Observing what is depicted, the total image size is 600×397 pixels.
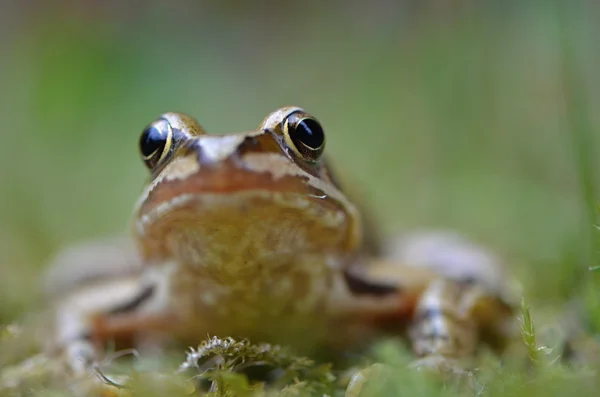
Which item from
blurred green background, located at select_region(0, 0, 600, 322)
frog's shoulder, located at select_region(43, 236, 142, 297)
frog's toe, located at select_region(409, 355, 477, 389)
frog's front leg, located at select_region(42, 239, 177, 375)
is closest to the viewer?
frog's toe, located at select_region(409, 355, 477, 389)

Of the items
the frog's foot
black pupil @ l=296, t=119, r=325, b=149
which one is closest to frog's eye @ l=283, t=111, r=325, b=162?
black pupil @ l=296, t=119, r=325, b=149

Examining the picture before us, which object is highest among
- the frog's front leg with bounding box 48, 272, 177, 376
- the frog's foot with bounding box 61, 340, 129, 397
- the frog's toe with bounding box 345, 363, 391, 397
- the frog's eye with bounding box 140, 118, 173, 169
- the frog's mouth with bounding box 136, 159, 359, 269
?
the frog's eye with bounding box 140, 118, 173, 169

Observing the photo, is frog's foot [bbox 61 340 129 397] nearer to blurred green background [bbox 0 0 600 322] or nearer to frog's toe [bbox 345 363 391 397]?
frog's toe [bbox 345 363 391 397]

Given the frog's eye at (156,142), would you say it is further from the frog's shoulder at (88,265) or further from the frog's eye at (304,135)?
the frog's shoulder at (88,265)

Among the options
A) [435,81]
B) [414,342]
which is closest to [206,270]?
[414,342]

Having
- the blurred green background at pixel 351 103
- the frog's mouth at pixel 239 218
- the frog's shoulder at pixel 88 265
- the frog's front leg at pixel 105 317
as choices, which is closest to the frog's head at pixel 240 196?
the frog's mouth at pixel 239 218

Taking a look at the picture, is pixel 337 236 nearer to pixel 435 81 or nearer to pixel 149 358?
pixel 149 358

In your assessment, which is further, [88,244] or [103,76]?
[103,76]
